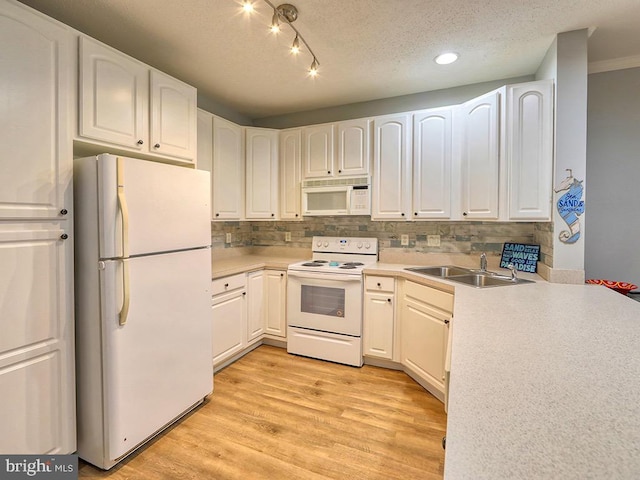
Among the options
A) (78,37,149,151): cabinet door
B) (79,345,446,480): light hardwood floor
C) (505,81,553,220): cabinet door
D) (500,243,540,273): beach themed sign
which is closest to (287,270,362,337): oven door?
(79,345,446,480): light hardwood floor

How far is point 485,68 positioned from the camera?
255 centimetres

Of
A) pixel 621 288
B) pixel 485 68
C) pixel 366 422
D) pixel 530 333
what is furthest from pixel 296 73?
pixel 621 288

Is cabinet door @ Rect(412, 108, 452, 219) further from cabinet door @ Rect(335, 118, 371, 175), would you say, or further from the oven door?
the oven door

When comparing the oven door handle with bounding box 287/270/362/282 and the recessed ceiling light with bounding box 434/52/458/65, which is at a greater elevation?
the recessed ceiling light with bounding box 434/52/458/65

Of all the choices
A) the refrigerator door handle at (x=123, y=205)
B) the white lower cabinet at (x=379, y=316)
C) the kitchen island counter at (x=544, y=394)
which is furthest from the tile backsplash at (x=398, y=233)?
the refrigerator door handle at (x=123, y=205)

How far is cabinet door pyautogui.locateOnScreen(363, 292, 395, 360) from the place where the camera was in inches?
107

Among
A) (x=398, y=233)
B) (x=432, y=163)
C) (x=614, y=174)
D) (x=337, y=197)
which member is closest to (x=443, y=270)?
(x=398, y=233)

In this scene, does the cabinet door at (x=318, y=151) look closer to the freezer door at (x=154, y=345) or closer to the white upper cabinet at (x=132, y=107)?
the white upper cabinet at (x=132, y=107)

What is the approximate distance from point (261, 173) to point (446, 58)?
1.94m

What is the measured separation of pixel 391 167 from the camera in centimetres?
290

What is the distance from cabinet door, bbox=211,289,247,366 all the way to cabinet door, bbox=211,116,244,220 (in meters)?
0.77

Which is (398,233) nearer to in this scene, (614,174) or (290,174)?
(290,174)

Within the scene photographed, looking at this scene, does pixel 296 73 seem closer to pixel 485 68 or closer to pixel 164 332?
pixel 485 68

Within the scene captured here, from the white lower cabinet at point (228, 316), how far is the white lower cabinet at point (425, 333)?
1417 mm
